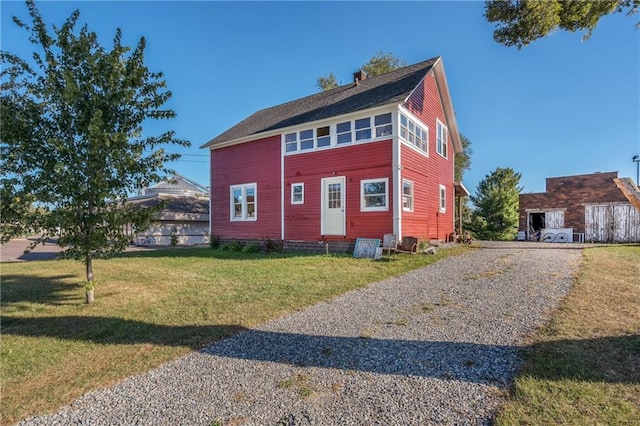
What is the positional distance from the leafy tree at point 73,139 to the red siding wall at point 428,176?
362 inches

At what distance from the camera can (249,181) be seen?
1662 cm

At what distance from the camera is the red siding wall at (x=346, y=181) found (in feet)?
41.0

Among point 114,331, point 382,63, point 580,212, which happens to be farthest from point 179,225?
point 580,212

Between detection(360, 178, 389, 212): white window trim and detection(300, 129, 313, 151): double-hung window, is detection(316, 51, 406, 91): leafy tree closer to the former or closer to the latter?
detection(300, 129, 313, 151): double-hung window

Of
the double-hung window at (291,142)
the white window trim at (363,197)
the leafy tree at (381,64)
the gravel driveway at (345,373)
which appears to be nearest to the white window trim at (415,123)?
the white window trim at (363,197)

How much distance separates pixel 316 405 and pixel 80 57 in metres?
6.94

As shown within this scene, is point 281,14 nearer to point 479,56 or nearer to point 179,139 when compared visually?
point 479,56

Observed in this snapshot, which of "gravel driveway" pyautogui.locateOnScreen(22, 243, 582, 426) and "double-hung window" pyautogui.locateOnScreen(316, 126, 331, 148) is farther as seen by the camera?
"double-hung window" pyautogui.locateOnScreen(316, 126, 331, 148)

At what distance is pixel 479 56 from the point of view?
44.9 ft

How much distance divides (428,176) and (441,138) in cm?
346

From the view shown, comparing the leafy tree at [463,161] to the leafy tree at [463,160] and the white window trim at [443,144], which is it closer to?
the leafy tree at [463,160]

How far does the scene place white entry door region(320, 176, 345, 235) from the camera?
13.5 metres

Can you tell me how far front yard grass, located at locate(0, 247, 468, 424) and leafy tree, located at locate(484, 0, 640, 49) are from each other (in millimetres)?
6591

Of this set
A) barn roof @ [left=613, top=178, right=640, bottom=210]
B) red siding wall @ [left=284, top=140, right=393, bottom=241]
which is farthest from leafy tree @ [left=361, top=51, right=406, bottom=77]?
barn roof @ [left=613, top=178, right=640, bottom=210]
